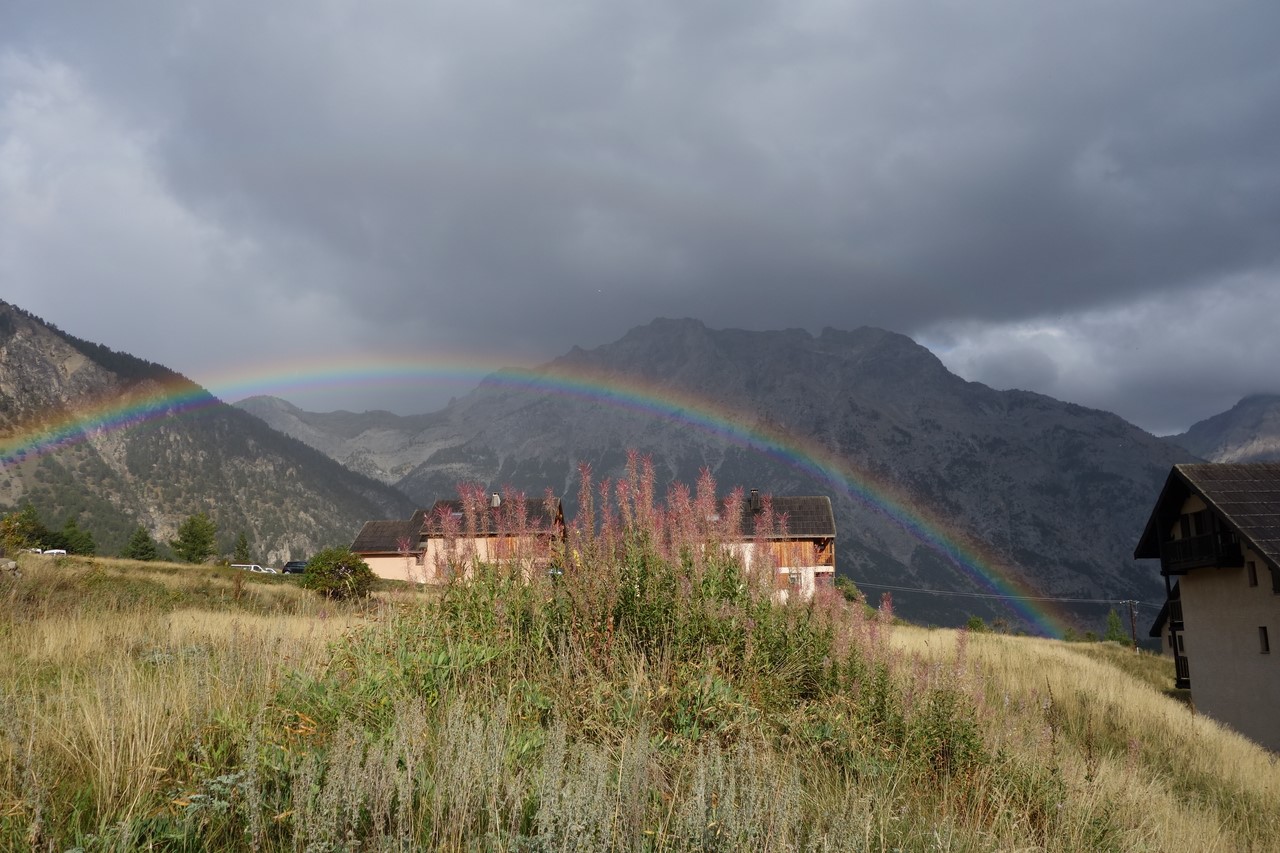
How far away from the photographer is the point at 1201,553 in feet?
97.3

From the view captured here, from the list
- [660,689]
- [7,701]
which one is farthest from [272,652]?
[660,689]

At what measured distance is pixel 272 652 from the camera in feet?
20.2

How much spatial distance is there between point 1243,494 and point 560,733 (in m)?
32.9

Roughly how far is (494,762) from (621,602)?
2.35 metres

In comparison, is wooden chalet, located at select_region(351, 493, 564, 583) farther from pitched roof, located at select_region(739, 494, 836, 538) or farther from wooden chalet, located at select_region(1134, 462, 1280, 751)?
pitched roof, located at select_region(739, 494, 836, 538)

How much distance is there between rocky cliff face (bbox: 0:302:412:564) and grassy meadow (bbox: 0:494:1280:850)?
5331 inches

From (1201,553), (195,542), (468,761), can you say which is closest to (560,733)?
(468,761)

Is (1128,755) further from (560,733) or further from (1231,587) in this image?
(1231,587)

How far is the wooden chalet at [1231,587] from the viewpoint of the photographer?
2634 cm

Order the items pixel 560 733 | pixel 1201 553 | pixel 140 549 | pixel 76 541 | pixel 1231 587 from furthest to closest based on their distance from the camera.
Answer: pixel 140 549 → pixel 76 541 → pixel 1201 553 → pixel 1231 587 → pixel 560 733

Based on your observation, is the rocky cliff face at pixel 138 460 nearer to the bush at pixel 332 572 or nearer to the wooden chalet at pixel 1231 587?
the bush at pixel 332 572

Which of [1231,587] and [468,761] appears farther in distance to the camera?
[1231,587]

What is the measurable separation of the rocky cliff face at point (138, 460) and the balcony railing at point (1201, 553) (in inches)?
5193

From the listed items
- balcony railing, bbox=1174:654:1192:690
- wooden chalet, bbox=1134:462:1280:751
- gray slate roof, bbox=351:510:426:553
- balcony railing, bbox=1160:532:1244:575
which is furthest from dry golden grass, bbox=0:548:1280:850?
gray slate roof, bbox=351:510:426:553
